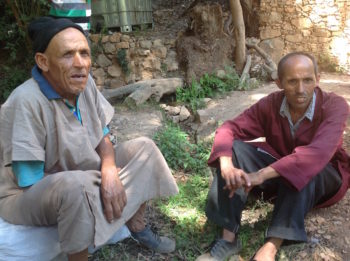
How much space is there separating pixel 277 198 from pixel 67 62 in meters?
1.45

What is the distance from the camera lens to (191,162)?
3803 mm

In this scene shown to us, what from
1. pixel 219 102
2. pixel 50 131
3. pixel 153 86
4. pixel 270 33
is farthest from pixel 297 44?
pixel 50 131

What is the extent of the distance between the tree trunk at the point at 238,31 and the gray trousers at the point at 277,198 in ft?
14.9

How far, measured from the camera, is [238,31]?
21.4ft

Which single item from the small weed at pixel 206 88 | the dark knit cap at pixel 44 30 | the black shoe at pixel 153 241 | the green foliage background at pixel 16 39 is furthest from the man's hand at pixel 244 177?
the green foliage background at pixel 16 39

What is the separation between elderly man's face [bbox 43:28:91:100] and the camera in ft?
6.13

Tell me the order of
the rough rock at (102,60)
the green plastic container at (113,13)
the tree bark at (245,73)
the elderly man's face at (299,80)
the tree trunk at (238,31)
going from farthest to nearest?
the green plastic container at (113,13), the rough rock at (102,60), the tree trunk at (238,31), the tree bark at (245,73), the elderly man's face at (299,80)

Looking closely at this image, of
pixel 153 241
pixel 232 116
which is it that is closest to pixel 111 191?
pixel 153 241

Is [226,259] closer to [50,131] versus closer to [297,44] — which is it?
[50,131]

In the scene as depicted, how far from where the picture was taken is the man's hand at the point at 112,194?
190 cm

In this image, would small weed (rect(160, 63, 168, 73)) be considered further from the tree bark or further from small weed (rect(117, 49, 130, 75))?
the tree bark

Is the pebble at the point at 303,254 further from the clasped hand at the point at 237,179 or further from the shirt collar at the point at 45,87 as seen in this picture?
the shirt collar at the point at 45,87

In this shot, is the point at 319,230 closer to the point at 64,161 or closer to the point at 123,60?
the point at 64,161

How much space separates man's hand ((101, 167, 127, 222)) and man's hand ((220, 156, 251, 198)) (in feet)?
Answer: 1.97
